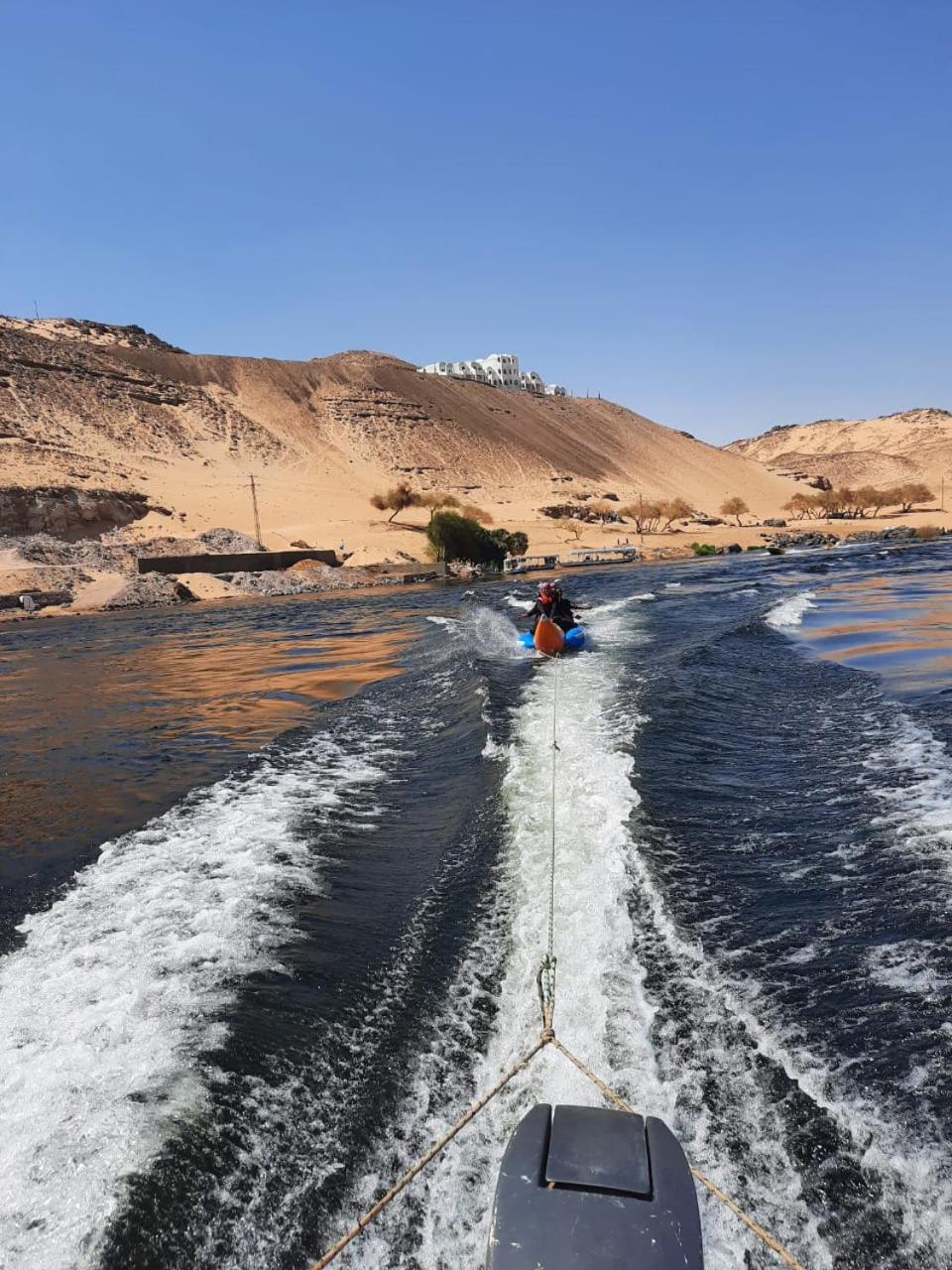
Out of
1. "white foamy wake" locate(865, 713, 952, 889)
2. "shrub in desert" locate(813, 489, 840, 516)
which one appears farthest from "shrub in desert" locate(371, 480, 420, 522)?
"white foamy wake" locate(865, 713, 952, 889)

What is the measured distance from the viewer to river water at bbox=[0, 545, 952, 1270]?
3232mm

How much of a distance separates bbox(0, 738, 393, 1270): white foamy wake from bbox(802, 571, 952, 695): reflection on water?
10015mm

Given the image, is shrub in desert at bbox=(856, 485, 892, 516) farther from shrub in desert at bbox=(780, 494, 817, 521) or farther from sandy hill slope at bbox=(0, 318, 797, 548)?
sandy hill slope at bbox=(0, 318, 797, 548)

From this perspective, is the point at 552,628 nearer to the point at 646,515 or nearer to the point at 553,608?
the point at 553,608

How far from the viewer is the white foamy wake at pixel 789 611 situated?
66.7 feet

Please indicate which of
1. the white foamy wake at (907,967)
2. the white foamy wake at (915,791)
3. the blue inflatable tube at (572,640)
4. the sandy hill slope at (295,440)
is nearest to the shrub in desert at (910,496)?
the sandy hill slope at (295,440)

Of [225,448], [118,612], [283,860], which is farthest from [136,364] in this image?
[283,860]

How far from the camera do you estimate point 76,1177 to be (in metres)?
3.36

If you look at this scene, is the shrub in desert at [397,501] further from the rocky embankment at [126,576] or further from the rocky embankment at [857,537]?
the rocky embankment at [857,537]

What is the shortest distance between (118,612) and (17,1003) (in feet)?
106

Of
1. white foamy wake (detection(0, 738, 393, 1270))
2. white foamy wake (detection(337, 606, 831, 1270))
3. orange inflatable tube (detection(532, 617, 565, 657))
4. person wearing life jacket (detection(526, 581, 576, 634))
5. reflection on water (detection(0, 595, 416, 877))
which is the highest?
person wearing life jacket (detection(526, 581, 576, 634))

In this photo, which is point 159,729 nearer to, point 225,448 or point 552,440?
point 225,448

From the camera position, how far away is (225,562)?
145ft

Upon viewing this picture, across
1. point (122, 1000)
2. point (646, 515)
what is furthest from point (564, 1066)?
point (646, 515)
